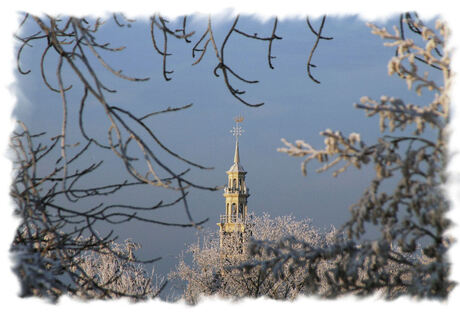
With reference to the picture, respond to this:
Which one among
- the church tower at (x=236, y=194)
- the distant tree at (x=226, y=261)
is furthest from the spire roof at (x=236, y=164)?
the distant tree at (x=226, y=261)

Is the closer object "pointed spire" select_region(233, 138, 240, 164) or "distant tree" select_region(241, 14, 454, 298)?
"distant tree" select_region(241, 14, 454, 298)

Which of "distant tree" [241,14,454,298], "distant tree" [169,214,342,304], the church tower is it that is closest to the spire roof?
the church tower

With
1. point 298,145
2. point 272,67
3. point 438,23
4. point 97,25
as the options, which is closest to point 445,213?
point 298,145

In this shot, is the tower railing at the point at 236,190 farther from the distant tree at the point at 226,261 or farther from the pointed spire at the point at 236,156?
the distant tree at the point at 226,261

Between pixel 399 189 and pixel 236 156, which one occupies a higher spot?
pixel 236 156

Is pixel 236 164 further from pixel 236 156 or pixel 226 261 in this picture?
pixel 226 261

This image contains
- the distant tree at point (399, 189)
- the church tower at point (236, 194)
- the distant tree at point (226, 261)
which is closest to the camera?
the distant tree at point (399, 189)

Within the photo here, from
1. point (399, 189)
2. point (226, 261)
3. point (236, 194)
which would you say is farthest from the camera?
point (236, 194)

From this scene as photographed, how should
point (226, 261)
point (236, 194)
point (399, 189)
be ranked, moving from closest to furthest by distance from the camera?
point (399, 189), point (226, 261), point (236, 194)

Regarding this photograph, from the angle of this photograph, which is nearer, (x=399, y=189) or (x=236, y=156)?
(x=399, y=189)

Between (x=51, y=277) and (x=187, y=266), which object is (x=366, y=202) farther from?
(x=187, y=266)

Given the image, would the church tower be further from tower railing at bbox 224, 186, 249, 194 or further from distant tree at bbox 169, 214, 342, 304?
distant tree at bbox 169, 214, 342, 304

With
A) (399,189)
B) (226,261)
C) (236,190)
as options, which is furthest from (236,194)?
(399,189)

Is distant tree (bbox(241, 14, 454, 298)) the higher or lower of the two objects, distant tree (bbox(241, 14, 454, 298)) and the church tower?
the lower
